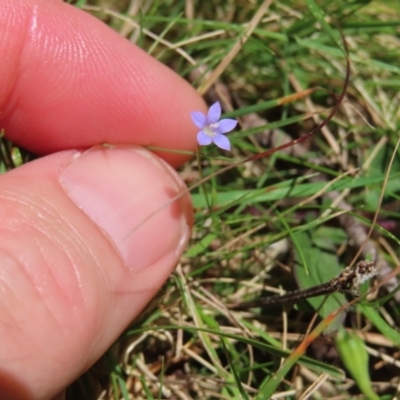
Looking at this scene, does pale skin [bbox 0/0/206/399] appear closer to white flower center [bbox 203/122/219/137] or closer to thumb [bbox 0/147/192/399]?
thumb [bbox 0/147/192/399]

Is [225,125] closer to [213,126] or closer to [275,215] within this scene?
[213,126]

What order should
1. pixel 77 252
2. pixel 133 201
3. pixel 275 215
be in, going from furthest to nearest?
pixel 275 215
pixel 133 201
pixel 77 252

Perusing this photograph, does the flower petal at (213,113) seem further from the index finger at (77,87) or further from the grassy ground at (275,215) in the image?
the index finger at (77,87)

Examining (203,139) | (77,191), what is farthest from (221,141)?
(77,191)

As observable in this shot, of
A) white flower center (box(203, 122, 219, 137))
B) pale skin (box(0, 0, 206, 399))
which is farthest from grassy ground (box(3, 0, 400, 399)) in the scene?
pale skin (box(0, 0, 206, 399))

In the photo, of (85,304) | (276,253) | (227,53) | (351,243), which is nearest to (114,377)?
(85,304)
